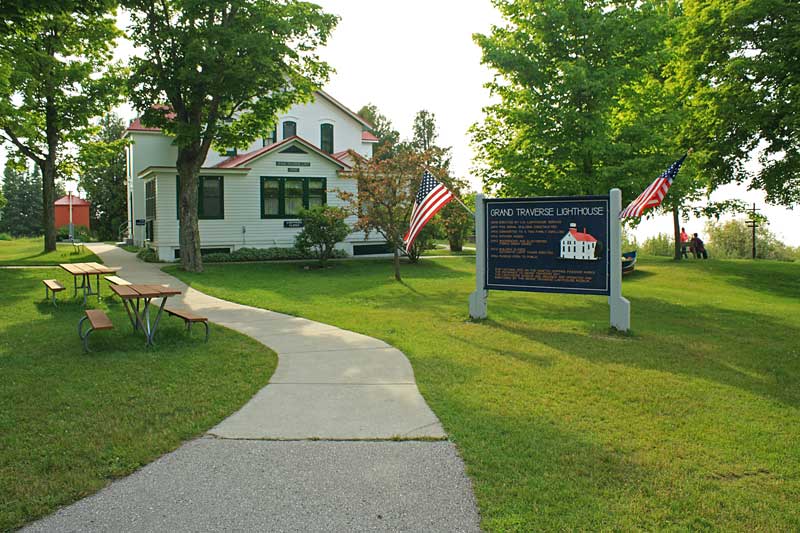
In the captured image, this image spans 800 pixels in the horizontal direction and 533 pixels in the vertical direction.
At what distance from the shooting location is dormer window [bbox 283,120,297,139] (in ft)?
115

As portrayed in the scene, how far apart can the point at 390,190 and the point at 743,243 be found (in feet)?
71.8

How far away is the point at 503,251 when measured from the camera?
12148mm

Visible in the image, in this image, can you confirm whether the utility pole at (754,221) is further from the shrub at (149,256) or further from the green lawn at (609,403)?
the shrub at (149,256)

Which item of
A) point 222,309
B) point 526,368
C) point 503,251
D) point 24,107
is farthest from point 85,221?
point 526,368

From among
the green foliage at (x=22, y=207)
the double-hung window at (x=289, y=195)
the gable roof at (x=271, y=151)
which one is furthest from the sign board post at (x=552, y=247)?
the green foliage at (x=22, y=207)

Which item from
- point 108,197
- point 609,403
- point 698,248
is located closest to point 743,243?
point 698,248

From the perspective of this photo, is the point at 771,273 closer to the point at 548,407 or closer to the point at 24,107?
the point at 548,407

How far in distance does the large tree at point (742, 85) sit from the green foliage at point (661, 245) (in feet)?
43.1

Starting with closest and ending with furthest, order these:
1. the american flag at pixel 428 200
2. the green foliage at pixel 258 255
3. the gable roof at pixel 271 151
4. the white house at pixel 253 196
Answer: the american flag at pixel 428 200 → the white house at pixel 253 196 → the green foliage at pixel 258 255 → the gable roof at pixel 271 151

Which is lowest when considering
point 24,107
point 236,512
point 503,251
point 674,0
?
Result: point 236,512

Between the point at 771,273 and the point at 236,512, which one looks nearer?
the point at 236,512

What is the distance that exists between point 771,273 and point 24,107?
30.8m

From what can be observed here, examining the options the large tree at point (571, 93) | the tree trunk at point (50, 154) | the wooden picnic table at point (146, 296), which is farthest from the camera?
the tree trunk at point (50, 154)

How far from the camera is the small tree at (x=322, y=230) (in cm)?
2472
